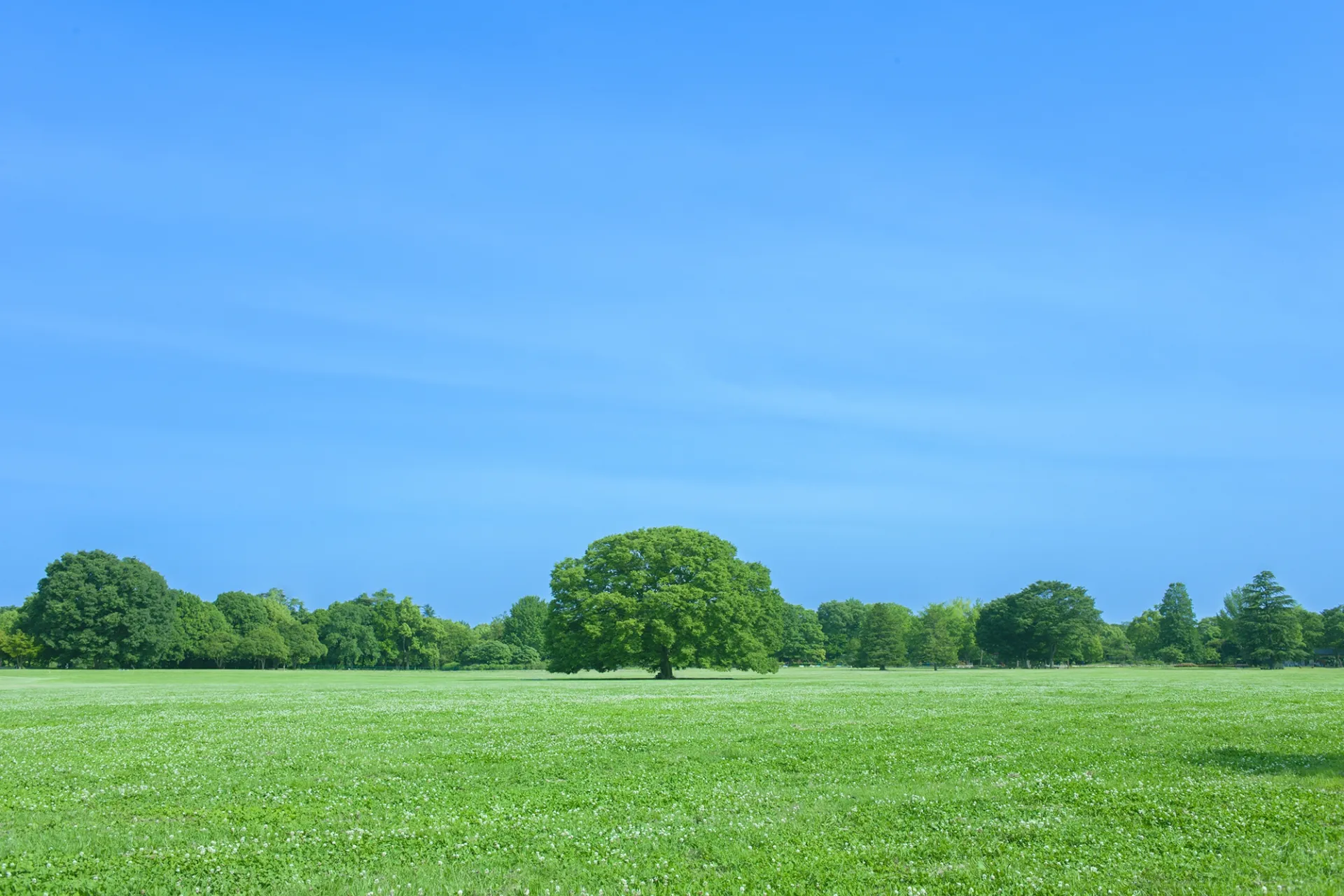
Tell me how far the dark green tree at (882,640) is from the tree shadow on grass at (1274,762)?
5301 inches

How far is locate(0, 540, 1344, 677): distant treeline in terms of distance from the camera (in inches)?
3484

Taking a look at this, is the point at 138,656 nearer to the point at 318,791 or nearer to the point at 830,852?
the point at 318,791

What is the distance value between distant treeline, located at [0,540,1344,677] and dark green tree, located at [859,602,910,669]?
283mm

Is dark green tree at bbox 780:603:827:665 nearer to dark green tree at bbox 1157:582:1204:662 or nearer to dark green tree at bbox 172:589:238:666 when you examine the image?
dark green tree at bbox 1157:582:1204:662

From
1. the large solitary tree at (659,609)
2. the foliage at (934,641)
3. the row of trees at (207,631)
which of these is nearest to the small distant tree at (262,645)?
the row of trees at (207,631)

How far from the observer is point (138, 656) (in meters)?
122

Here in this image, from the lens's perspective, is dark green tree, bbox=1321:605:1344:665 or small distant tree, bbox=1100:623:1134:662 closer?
dark green tree, bbox=1321:605:1344:665

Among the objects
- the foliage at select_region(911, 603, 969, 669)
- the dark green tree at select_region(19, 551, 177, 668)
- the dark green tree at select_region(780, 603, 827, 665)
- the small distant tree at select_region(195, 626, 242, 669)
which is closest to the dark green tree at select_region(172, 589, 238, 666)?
the small distant tree at select_region(195, 626, 242, 669)

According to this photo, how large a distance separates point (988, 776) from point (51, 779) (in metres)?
17.1

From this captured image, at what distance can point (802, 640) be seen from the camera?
186m

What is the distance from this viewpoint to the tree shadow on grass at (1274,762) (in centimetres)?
1672

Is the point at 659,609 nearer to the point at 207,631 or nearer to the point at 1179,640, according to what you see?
the point at 207,631

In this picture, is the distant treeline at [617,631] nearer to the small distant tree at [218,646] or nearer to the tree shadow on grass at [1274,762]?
the small distant tree at [218,646]

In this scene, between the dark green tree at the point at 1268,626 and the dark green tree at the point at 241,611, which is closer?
the dark green tree at the point at 1268,626
